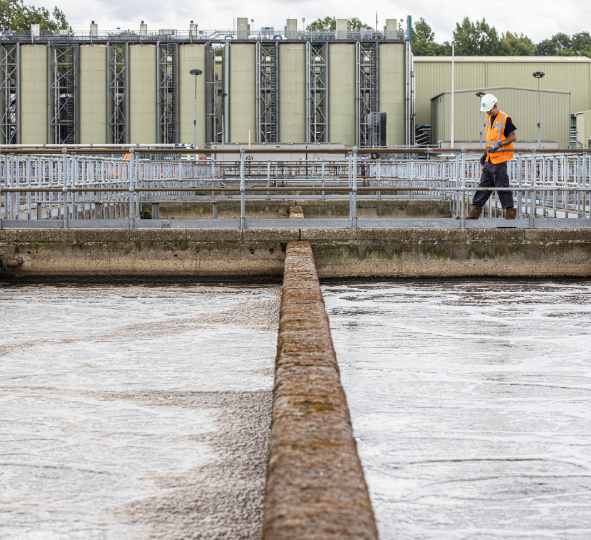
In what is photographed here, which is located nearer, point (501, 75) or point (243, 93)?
point (243, 93)

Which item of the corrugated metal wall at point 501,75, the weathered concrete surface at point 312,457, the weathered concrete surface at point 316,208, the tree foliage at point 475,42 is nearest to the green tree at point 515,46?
the tree foliage at point 475,42

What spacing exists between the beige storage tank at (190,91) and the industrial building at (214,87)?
0.20 feet

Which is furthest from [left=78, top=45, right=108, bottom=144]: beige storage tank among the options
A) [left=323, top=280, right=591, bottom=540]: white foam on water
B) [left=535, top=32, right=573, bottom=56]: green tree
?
[left=535, top=32, right=573, bottom=56]: green tree

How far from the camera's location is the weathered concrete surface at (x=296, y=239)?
11.6 metres

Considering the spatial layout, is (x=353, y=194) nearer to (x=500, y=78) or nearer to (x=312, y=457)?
(x=312, y=457)

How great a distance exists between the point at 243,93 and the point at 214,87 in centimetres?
257

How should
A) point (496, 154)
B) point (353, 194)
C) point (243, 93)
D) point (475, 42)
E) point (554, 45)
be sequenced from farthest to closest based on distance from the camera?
point (554, 45), point (475, 42), point (243, 93), point (496, 154), point (353, 194)

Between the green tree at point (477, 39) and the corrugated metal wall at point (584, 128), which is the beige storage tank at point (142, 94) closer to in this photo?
the corrugated metal wall at point (584, 128)

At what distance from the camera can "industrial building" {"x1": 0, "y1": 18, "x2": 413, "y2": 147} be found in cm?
5294

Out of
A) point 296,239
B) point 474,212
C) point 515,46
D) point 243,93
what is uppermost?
point 515,46

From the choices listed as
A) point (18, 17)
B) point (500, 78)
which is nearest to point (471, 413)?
point (500, 78)

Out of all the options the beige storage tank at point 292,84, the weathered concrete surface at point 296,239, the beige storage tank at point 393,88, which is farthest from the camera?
the beige storage tank at point 393,88

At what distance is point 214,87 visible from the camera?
54156mm

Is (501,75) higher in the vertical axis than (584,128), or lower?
higher
